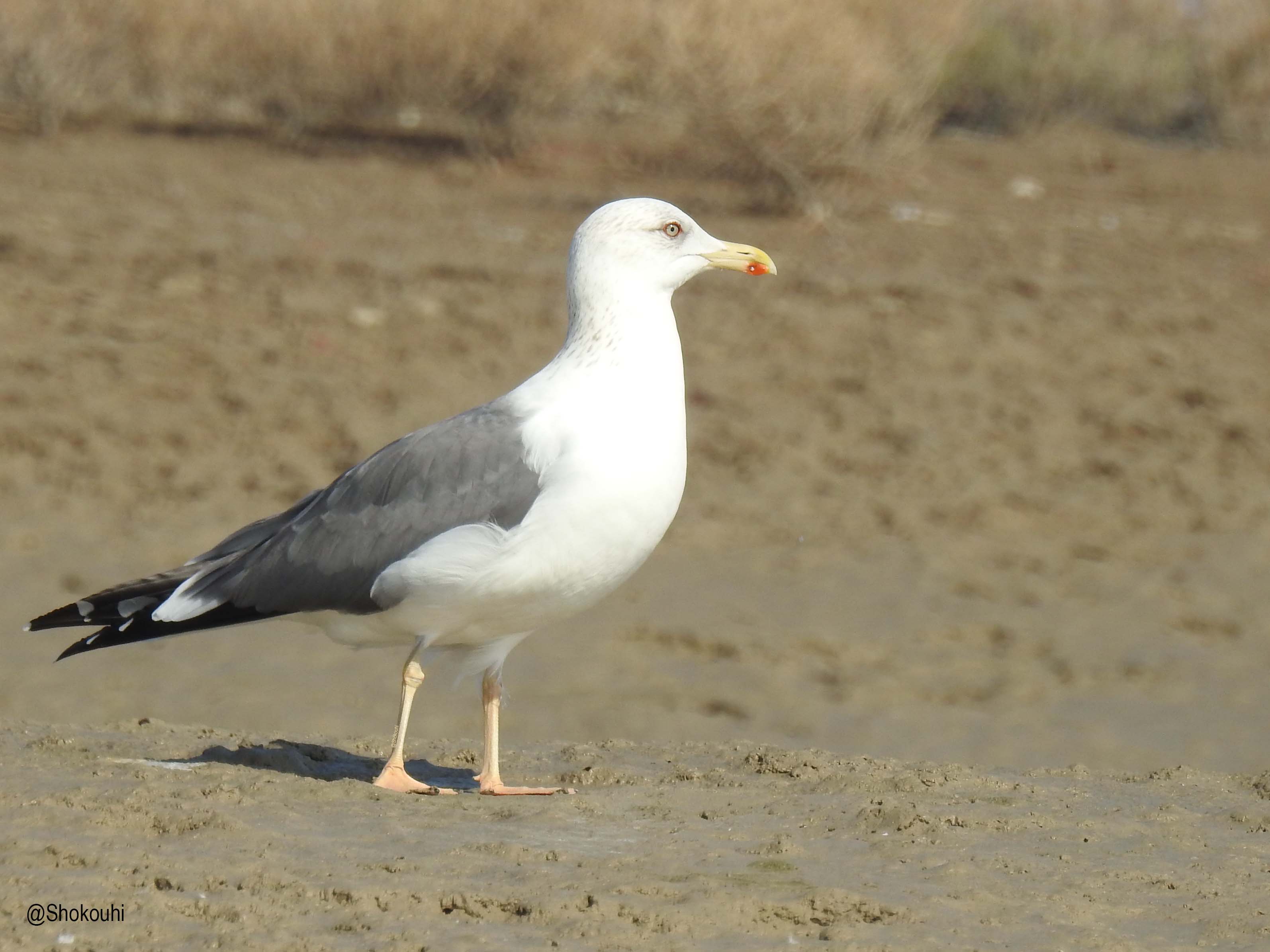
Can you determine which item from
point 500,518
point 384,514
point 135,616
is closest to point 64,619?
point 135,616

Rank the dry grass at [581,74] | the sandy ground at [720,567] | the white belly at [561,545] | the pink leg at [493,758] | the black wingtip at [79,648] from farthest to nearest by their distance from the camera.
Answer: the dry grass at [581,74] < the black wingtip at [79,648] < the pink leg at [493,758] < the white belly at [561,545] < the sandy ground at [720,567]

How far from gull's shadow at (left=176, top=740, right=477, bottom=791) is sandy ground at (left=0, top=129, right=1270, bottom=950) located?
0.9 inches

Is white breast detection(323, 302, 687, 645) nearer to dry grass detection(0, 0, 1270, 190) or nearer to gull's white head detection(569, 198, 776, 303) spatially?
gull's white head detection(569, 198, 776, 303)

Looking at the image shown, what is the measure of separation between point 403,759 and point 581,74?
39.7ft

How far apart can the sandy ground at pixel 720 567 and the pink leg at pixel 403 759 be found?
0.18 metres

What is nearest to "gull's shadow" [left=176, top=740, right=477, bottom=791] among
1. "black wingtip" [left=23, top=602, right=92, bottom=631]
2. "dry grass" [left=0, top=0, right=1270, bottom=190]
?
"black wingtip" [left=23, top=602, right=92, bottom=631]

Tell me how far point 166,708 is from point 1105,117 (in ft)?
48.5

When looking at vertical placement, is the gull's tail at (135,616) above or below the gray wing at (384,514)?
below

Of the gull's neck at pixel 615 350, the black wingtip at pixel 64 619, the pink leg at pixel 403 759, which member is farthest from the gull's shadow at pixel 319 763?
the gull's neck at pixel 615 350

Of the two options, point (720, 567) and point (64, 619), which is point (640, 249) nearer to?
point (64, 619)

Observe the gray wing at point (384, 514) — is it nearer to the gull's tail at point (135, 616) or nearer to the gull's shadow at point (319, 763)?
the gull's tail at point (135, 616)

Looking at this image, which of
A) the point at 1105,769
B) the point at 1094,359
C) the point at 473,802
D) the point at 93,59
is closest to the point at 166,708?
the point at 473,802

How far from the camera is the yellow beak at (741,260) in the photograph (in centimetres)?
547

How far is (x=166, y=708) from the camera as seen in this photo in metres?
7.65
